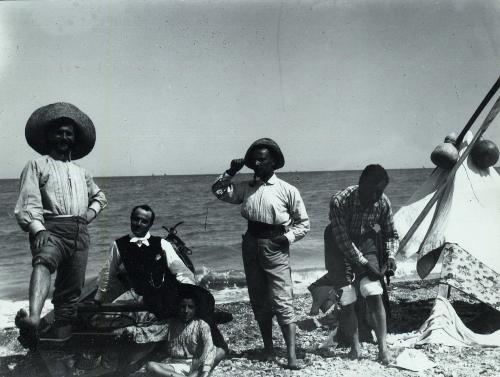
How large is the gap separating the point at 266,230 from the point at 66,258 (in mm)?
1580

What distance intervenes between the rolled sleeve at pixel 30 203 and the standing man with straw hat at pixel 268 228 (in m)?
1.37

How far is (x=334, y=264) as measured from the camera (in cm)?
457

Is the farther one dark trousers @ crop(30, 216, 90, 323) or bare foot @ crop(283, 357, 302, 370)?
bare foot @ crop(283, 357, 302, 370)

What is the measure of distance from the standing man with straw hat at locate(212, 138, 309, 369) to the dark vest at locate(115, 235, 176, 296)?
2.38ft

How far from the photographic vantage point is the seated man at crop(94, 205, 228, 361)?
3719 mm

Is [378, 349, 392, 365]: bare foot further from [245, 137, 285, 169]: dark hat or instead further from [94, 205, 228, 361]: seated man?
[245, 137, 285, 169]: dark hat

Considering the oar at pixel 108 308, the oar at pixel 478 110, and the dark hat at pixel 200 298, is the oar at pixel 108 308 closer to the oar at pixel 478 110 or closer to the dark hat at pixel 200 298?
the dark hat at pixel 200 298

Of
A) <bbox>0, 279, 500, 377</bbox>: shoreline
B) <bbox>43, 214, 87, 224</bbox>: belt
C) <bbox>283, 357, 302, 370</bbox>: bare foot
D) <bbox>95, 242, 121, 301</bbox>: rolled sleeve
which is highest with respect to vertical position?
<bbox>43, 214, 87, 224</bbox>: belt

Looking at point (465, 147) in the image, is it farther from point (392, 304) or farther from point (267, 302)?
point (267, 302)

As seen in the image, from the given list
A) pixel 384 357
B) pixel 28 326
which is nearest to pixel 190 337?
pixel 28 326

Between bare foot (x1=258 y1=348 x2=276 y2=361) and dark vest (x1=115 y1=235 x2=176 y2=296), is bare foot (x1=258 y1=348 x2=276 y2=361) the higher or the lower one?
the lower one

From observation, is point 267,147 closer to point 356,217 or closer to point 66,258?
point 356,217

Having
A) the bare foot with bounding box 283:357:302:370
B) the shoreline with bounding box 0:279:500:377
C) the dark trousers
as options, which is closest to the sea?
the shoreline with bounding box 0:279:500:377

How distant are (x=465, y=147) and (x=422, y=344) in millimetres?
2335
